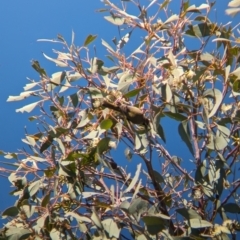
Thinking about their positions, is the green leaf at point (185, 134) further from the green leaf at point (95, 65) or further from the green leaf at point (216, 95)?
the green leaf at point (95, 65)

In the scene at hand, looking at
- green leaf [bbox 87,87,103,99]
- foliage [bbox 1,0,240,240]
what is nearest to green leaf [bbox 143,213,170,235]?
foliage [bbox 1,0,240,240]

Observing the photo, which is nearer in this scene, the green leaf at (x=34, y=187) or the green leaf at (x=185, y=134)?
the green leaf at (x=185, y=134)

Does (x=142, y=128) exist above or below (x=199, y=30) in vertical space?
below

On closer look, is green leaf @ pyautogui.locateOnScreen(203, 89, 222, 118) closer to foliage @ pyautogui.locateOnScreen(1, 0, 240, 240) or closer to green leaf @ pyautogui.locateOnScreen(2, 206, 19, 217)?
foliage @ pyautogui.locateOnScreen(1, 0, 240, 240)

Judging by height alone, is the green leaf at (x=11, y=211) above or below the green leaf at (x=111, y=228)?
above

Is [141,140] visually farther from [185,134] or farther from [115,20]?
[115,20]

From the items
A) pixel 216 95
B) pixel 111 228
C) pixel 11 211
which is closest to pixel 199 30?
pixel 216 95

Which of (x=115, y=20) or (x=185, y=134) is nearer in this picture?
(x=185, y=134)

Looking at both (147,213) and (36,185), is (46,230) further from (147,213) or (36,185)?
(147,213)

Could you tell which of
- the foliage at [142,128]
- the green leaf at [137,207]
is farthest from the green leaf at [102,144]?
the green leaf at [137,207]

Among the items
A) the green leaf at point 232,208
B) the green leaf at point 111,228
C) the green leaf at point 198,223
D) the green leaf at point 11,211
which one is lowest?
the green leaf at point 198,223
